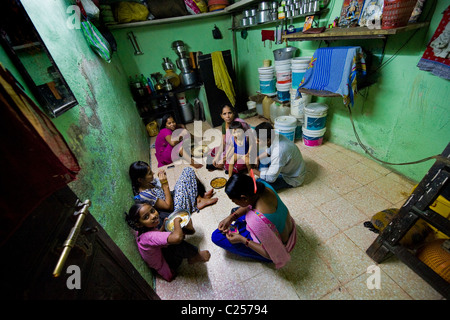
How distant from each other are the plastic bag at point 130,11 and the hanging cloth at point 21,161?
418cm

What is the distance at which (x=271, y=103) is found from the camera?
3.86 metres

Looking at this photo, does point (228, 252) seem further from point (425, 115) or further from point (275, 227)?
point (425, 115)

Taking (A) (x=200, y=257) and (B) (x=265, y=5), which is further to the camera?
(B) (x=265, y=5)

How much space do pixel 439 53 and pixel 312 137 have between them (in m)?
1.62

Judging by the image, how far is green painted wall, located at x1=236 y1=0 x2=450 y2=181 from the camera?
178 cm

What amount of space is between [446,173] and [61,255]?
71.7 inches

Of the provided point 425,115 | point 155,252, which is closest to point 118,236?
point 155,252

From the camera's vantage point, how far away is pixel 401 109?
6.82ft

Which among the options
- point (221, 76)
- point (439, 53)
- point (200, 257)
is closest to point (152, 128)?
point (221, 76)

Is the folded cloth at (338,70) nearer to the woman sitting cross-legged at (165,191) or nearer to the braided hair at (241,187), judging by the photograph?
the braided hair at (241,187)

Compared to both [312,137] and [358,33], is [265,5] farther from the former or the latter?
[312,137]

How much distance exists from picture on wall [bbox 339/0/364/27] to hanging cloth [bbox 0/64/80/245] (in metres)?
2.88

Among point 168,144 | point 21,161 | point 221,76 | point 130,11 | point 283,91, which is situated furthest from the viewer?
point 221,76

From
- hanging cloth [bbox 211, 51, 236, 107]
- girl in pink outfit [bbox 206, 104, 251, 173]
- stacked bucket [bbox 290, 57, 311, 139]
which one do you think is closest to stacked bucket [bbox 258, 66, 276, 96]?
stacked bucket [bbox 290, 57, 311, 139]
